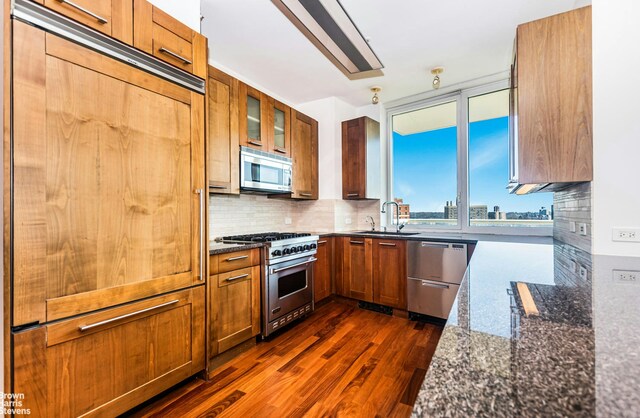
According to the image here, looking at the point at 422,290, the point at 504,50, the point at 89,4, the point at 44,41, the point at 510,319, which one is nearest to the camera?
the point at 510,319

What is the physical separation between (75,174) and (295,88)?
2.79 metres

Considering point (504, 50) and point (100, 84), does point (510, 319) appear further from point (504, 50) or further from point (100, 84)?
point (504, 50)

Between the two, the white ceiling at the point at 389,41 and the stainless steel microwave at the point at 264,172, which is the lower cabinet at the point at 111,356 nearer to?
the stainless steel microwave at the point at 264,172

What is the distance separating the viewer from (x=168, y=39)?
1.74 metres

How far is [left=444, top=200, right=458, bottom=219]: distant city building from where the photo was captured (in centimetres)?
362

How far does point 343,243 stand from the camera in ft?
11.8

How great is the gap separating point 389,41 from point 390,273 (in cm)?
238

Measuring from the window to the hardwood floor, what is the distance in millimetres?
1522

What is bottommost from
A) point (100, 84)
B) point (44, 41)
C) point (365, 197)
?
point (365, 197)

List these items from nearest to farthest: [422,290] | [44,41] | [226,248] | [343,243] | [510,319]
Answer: [510,319] < [44,41] < [226,248] < [422,290] < [343,243]

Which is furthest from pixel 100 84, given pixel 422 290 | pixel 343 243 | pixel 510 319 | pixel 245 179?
pixel 422 290

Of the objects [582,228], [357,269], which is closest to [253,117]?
[357,269]

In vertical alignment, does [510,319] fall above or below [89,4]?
below

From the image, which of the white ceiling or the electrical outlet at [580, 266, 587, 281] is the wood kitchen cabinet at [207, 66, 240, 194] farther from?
the electrical outlet at [580, 266, 587, 281]
